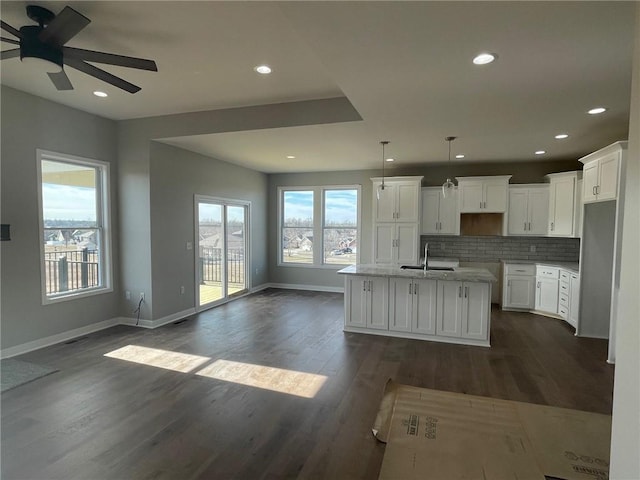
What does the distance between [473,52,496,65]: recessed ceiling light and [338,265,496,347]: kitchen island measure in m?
2.58

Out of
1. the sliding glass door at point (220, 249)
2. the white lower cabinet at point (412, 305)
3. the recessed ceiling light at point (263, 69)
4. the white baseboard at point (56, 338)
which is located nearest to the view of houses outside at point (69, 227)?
the white baseboard at point (56, 338)

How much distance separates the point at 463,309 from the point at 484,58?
300cm

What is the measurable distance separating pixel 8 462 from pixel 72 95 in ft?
12.3

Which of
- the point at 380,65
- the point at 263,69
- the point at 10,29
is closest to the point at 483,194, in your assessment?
the point at 380,65

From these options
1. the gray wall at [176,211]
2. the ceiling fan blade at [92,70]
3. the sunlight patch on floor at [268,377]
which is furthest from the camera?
the gray wall at [176,211]

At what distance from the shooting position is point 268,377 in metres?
3.38

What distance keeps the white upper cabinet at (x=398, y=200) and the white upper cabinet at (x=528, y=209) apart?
166 cm

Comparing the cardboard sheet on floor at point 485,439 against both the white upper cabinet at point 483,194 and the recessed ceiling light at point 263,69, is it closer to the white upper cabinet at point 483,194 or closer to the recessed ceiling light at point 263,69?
the recessed ceiling light at point 263,69

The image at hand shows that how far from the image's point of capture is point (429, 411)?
8.38 feet

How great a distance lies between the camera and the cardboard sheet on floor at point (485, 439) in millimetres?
1922

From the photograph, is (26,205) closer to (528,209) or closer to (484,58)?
(484,58)

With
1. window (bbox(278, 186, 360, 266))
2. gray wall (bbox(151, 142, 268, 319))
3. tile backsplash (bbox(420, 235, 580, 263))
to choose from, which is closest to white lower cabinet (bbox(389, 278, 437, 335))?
tile backsplash (bbox(420, 235, 580, 263))

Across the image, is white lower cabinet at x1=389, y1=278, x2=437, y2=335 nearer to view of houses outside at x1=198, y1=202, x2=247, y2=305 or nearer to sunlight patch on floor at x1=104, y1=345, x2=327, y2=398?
sunlight patch on floor at x1=104, y1=345, x2=327, y2=398

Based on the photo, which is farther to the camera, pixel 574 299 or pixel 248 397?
pixel 574 299
